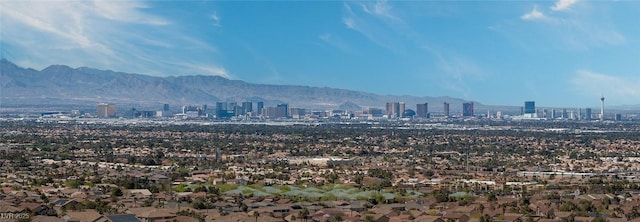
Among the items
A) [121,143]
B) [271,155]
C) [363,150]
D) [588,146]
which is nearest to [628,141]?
[588,146]

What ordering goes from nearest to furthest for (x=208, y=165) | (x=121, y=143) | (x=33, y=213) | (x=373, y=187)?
(x=33, y=213) < (x=373, y=187) < (x=208, y=165) < (x=121, y=143)

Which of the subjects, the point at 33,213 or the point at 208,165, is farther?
the point at 208,165

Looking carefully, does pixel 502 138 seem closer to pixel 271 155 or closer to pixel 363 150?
pixel 363 150

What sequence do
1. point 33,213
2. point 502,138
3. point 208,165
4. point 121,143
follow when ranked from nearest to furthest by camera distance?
point 33,213 → point 208,165 → point 121,143 → point 502,138

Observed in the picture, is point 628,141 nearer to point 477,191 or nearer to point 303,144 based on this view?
point 303,144

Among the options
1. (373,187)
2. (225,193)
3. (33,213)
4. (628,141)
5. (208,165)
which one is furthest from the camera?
(628,141)

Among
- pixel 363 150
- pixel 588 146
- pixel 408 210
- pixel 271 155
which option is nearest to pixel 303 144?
pixel 363 150

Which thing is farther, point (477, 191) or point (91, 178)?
point (91, 178)

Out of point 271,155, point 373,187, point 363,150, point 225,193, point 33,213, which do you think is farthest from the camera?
point 363,150

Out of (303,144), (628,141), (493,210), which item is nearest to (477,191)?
(493,210)
